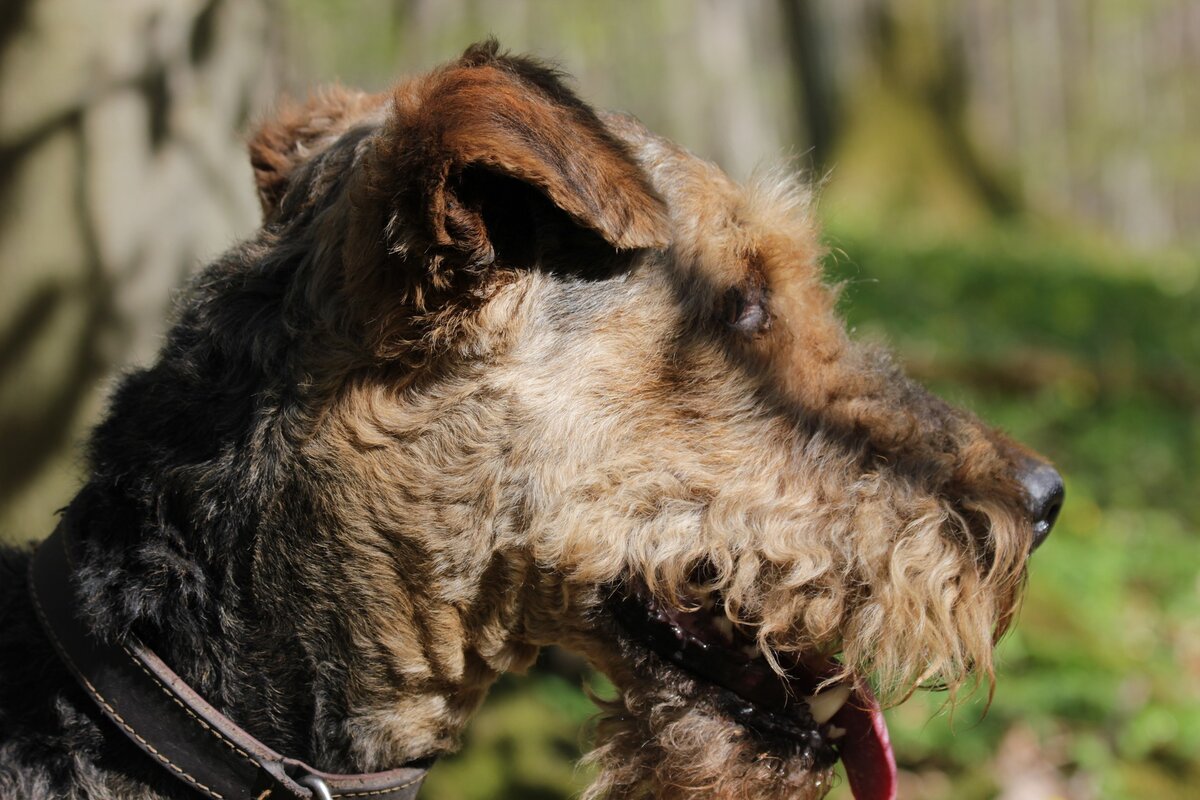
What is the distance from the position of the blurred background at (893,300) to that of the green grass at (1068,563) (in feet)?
0.05

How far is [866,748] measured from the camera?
2631 millimetres

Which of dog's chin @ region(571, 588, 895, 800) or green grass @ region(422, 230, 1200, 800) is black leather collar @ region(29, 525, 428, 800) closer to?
dog's chin @ region(571, 588, 895, 800)

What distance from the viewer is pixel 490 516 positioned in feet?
7.45

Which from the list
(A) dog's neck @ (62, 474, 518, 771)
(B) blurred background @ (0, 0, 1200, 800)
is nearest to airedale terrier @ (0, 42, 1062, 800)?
(A) dog's neck @ (62, 474, 518, 771)

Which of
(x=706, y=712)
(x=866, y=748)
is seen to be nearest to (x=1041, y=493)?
(x=866, y=748)

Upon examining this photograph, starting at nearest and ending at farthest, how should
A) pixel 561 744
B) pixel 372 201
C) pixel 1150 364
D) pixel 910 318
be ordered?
pixel 372 201, pixel 561 744, pixel 1150 364, pixel 910 318

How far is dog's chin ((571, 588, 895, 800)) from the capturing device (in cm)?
242


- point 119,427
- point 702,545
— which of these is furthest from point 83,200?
point 702,545

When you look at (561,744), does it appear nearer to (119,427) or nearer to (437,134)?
(119,427)

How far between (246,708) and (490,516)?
2.20 feet

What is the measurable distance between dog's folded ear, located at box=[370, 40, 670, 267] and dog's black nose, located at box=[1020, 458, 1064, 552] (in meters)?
1.06

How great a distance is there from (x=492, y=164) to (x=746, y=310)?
0.85 metres

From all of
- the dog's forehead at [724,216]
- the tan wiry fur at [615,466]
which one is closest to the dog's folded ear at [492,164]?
the tan wiry fur at [615,466]

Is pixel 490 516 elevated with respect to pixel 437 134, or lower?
lower
